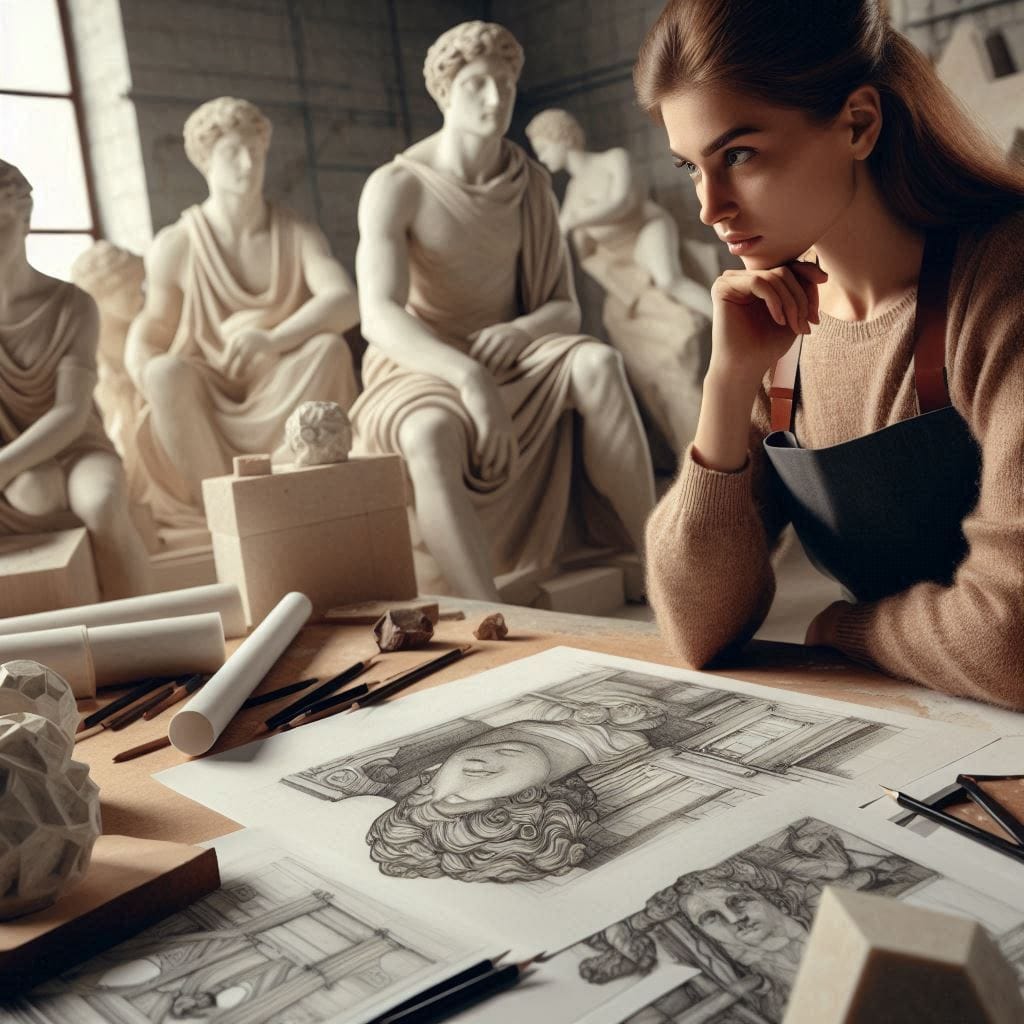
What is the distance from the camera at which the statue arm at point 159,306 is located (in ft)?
17.4

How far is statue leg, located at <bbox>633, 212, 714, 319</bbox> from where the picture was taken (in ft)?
23.5

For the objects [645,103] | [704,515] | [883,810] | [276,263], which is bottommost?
[883,810]

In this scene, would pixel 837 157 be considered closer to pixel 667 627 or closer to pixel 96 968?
pixel 667 627

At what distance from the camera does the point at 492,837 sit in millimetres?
997

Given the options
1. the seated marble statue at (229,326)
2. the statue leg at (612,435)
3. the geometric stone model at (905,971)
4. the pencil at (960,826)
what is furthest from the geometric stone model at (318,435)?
the seated marble statue at (229,326)

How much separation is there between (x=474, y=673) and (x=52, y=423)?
252 centimetres

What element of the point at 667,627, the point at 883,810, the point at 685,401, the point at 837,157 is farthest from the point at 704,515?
the point at 685,401

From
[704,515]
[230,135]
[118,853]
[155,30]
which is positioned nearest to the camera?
[118,853]

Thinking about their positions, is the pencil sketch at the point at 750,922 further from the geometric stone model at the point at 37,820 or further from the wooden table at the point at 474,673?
the geometric stone model at the point at 37,820

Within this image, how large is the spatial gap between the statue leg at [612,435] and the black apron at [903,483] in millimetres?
2906

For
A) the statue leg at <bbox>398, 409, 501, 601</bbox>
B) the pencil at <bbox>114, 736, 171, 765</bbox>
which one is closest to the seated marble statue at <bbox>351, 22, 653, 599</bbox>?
the statue leg at <bbox>398, 409, 501, 601</bbox>

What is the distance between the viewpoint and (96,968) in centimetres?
83

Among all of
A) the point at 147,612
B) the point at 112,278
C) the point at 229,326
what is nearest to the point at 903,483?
the point at 147,612

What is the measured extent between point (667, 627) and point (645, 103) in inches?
27.7
